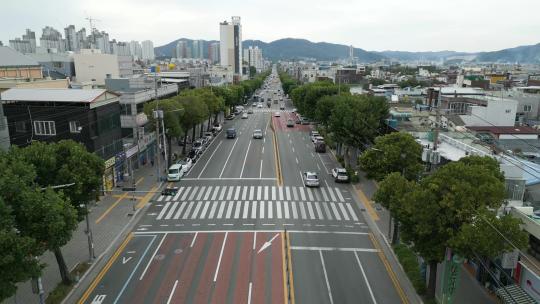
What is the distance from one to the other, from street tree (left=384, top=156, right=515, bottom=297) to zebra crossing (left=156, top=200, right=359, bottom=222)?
1529 centimetres

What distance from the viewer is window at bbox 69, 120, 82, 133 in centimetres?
3916

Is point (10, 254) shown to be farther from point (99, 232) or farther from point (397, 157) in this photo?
point (397, 157)

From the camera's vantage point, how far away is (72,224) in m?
20.3

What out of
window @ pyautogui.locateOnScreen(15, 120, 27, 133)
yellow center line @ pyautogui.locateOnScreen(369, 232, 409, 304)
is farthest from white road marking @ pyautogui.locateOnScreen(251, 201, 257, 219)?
window @ pyautogui.locateOnScreen(15, 120, 27, 133)

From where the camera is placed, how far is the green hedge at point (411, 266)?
77.1 feet

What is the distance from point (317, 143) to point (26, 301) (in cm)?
4892

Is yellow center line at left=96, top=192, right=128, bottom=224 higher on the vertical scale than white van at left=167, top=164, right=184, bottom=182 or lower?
lower

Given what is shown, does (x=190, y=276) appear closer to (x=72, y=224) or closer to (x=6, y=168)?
(x=72, y=224)

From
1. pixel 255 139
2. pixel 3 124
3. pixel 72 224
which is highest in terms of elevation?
pixel 3 124

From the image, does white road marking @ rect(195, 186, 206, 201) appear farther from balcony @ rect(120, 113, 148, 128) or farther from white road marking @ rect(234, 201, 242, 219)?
balcony @ rect(120, 113, 148, 128)

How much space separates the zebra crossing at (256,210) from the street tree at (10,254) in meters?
18.9

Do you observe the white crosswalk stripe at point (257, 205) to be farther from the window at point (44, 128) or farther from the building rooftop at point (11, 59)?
the building rooftop at point (11, 59)

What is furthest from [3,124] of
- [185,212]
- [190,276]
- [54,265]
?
[190,276]

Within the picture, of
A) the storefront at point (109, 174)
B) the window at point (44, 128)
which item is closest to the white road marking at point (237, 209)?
the storefront at point (109, 174)
